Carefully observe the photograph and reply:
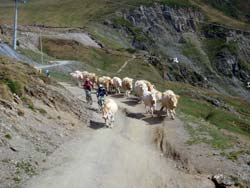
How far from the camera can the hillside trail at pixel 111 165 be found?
21.3 m

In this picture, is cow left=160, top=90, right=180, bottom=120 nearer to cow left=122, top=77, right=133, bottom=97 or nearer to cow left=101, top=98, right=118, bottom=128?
Result: cow left=101, top=98, right=118, bottom=128

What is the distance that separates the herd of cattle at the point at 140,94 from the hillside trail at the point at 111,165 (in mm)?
1953

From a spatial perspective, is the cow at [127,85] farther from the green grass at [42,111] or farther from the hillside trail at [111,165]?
the green grass at [42,111]

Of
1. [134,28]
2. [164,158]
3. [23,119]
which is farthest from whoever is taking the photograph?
[134,28]

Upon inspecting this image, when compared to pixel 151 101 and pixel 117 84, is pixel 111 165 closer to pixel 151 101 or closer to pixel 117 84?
pixel 151 101

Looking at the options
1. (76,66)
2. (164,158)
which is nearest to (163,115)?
(164,158)

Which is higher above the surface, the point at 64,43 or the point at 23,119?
the point at 23,119

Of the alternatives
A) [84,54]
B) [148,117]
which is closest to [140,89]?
[148,117]

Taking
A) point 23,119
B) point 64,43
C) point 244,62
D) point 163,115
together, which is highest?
point 23,119

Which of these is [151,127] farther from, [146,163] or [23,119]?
[23,119]

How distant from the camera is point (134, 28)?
623 ft

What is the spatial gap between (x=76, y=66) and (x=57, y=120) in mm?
A: 43677

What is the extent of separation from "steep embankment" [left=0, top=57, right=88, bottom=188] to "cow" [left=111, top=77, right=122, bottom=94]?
46.7 feet

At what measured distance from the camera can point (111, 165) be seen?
2366cm
